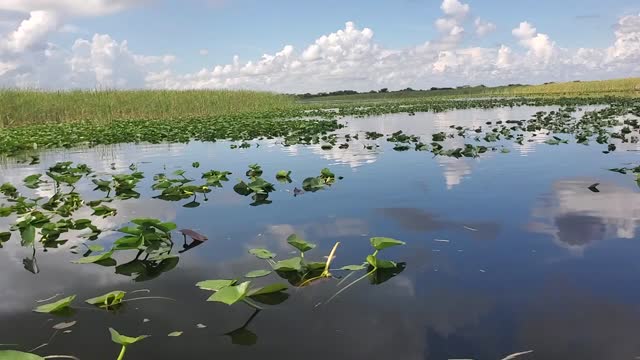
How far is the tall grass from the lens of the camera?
2133 centimetres

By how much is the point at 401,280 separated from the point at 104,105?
24230 millimetres

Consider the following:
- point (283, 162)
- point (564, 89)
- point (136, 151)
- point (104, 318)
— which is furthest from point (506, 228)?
point (564, 89)

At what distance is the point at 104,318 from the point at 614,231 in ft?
14.7

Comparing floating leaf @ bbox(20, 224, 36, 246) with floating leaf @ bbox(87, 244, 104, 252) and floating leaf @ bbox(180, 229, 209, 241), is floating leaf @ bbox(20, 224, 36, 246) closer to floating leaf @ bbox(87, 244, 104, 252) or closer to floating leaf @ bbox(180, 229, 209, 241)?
floating leaf @ bbox(87, 244, 104, 252)

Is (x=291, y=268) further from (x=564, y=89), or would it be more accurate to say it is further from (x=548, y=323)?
(x=564, y=89)

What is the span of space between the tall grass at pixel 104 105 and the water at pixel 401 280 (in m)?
18.3

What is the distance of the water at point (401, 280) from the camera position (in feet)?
8.61

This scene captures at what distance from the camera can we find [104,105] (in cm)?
2419

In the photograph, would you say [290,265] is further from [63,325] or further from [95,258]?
[95,258]

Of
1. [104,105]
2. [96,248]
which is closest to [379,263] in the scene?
[96,248]

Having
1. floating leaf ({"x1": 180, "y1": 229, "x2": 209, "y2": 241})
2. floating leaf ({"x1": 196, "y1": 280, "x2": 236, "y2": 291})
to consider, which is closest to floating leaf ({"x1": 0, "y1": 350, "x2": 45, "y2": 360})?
floating leaf ({"x1": 196, "y1": 280, "x2": 236, "y2": 291})

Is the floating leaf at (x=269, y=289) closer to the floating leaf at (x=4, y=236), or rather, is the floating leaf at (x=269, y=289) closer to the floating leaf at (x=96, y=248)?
the floating leaf at (x=96, y=248)

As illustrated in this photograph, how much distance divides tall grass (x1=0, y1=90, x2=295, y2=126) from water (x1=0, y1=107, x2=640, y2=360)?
18285 mm

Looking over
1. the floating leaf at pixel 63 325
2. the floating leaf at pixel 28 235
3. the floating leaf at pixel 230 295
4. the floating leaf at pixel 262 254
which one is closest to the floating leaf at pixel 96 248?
the floating leaf at pixel 28 235
